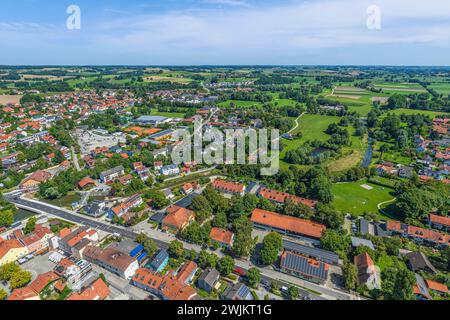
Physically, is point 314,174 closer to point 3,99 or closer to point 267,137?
point 267,137

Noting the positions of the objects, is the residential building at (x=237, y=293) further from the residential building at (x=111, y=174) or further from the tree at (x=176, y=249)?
the residential building at (x=111, y=174)

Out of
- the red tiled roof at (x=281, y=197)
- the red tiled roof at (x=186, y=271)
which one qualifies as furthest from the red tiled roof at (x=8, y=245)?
the red tiled roof at (x=281, y=197)

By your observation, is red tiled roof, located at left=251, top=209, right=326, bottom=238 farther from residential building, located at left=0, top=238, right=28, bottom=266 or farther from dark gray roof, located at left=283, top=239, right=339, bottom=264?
residential building, located at left=0, top=238, right=28, bottom=266

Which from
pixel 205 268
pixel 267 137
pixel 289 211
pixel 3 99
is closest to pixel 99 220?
pixel 205 268

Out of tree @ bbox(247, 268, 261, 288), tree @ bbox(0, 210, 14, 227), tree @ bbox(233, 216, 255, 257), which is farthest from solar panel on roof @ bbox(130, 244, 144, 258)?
tree @ bbox(0, 210, 14, 227)
